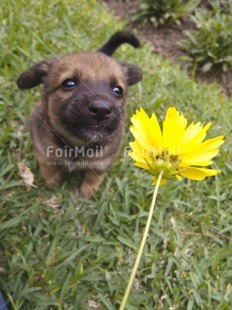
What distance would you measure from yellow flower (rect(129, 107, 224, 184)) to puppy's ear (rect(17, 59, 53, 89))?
1.50 metres

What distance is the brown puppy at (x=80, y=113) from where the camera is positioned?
6.03 feet

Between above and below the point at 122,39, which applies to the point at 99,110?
below

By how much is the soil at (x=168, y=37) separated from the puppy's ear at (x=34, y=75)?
80.0 inches

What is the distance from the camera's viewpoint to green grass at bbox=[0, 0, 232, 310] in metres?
1.99

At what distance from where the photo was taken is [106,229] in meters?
2.29

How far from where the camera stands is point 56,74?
2154 mm

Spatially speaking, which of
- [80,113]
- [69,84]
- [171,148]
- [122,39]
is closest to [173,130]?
[171,148]

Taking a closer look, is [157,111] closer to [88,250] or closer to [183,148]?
[88,250]

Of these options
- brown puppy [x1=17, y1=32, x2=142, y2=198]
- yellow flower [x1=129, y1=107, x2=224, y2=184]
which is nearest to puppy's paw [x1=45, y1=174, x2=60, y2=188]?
brown puppy [x1=17, y1=32, x2=142, y2=198]

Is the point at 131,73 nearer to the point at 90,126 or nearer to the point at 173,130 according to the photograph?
the point at 90,126

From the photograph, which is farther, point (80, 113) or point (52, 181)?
point (52, 181)

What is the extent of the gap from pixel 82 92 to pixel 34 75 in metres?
0.52

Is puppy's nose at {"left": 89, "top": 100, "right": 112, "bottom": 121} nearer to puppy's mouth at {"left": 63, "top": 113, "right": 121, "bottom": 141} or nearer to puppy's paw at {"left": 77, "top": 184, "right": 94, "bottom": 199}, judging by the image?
puppy's mouth at {"left": 63, "top": 113, "right": 121, "bottom": 141}

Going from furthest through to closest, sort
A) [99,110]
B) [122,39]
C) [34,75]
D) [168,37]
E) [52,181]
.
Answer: [168,37] → [122,39] → [52,181] → [34,75] → [99,110]
